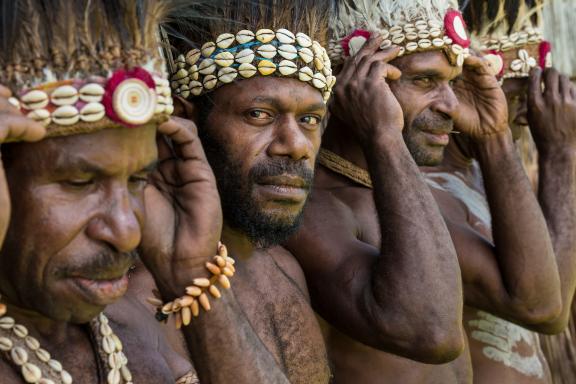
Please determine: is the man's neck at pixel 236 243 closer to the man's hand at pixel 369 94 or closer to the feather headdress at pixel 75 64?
the man's hand at pixel 369 94

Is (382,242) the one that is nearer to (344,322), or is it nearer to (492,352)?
(344,322)

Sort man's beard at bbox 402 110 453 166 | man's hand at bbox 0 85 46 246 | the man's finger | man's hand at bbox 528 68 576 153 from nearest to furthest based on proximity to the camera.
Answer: man's hand at bbox 0 85 46 246 < man's beard at bbox 402 110 453 166 < man's hand at bbox 528 68 576 153 < the man's finger

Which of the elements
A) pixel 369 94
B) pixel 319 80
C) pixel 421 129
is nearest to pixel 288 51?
pixel 319 80

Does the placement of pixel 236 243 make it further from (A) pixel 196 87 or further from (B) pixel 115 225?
(B) pixel 115 225

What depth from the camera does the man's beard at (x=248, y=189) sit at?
12.1ft

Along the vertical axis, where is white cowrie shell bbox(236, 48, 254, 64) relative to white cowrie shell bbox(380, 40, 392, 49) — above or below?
above

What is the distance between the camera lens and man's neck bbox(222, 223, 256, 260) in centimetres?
380

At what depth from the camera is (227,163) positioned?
12.2ft

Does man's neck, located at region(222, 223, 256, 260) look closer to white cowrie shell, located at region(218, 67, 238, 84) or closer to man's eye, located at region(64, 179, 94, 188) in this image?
white cowrie shell, located at region(218, 67, 238, 84)

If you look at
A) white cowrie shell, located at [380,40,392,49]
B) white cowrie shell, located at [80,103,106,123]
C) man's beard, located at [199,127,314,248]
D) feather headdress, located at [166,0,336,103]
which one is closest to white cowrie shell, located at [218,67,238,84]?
feather headdress, located at [166,0,336,103]

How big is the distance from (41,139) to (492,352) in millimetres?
3015

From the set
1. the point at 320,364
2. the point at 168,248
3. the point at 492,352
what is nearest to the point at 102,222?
the point at 168,248

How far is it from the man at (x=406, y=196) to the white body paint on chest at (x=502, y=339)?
16 cm

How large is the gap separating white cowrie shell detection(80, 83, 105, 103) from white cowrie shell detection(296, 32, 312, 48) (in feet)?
4.21
